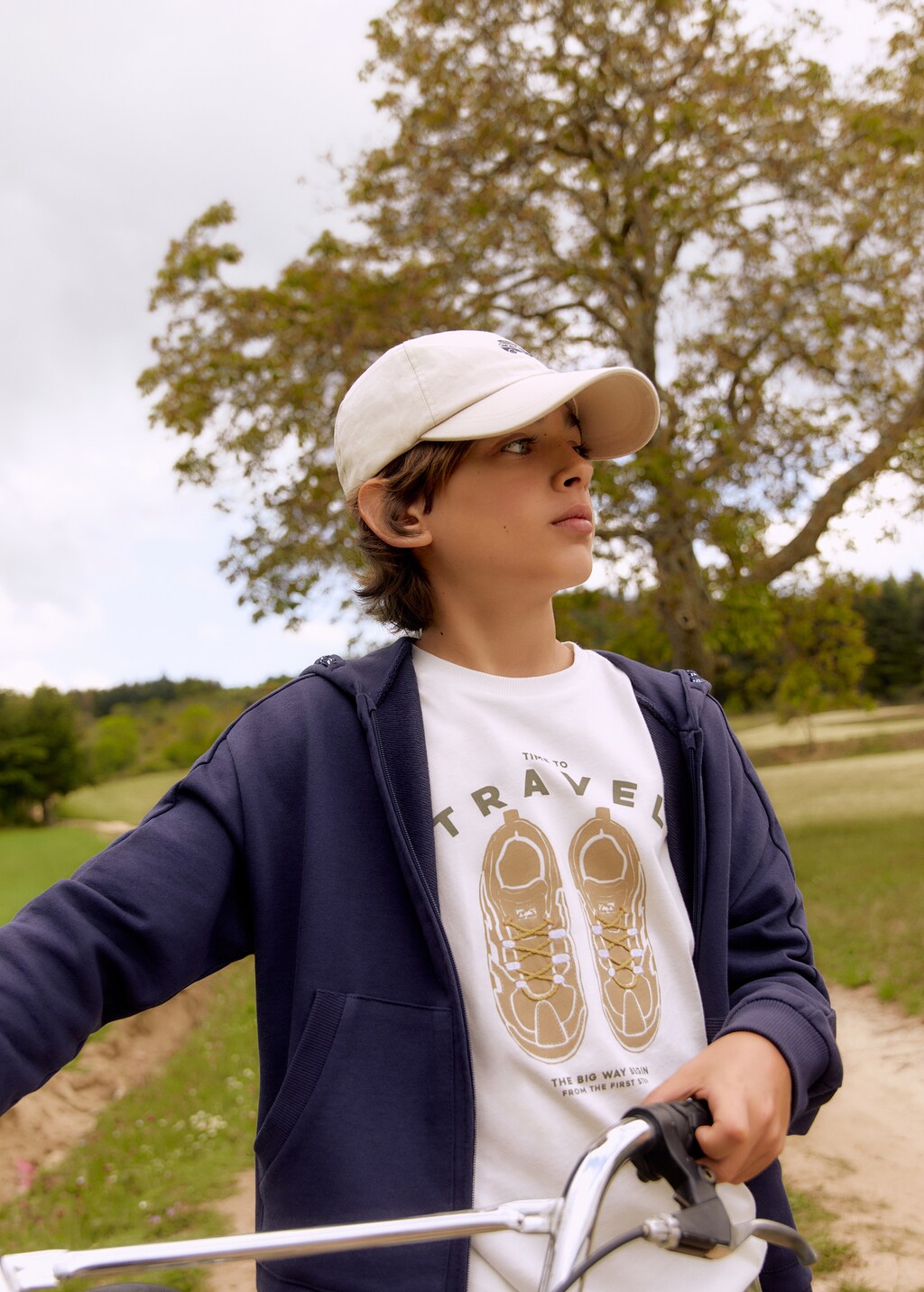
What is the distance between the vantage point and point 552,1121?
1.44 m

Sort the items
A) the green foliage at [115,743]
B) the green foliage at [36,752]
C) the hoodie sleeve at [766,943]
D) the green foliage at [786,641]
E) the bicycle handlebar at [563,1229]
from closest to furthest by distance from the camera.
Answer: the bicycle handlebar at [563,1229] < the hoodie sleeve at [766,943] < the green foliage at [786,641] < the green foliage at [36,752] < the green foliage at [115,743]

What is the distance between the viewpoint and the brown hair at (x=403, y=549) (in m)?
1.76

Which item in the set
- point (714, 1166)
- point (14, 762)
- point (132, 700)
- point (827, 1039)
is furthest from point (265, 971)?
point (132, 700)

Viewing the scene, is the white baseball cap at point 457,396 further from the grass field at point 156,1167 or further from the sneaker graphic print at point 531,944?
the grass field at point 156,1167

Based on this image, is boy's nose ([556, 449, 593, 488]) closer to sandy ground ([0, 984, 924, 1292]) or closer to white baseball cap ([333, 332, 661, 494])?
white baseball cap ([333, 332, 661, 494])

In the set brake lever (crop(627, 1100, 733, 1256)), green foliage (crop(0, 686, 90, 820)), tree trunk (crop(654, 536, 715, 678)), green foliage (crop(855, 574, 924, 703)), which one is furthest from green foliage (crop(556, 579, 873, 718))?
green foliage (crop(855, 574, 924, 703))

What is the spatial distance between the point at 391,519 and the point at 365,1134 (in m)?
0.94

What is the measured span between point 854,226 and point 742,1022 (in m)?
11.2

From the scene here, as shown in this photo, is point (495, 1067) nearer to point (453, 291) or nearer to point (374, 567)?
point (374, 567)

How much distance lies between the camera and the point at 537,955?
4.99 ft

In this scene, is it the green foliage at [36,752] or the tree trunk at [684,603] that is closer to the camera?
the tree trunk at [684,603]

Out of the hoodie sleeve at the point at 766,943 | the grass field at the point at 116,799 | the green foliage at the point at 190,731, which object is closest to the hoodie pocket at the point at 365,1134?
the hoodie sleeve at the point at 766,943

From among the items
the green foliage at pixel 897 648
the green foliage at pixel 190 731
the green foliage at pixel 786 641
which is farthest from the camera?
the green foliage at pixel 897 648

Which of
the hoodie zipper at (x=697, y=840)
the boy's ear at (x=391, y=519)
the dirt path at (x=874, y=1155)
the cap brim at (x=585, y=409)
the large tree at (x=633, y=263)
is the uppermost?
the large tree at (x=633, y=263)
